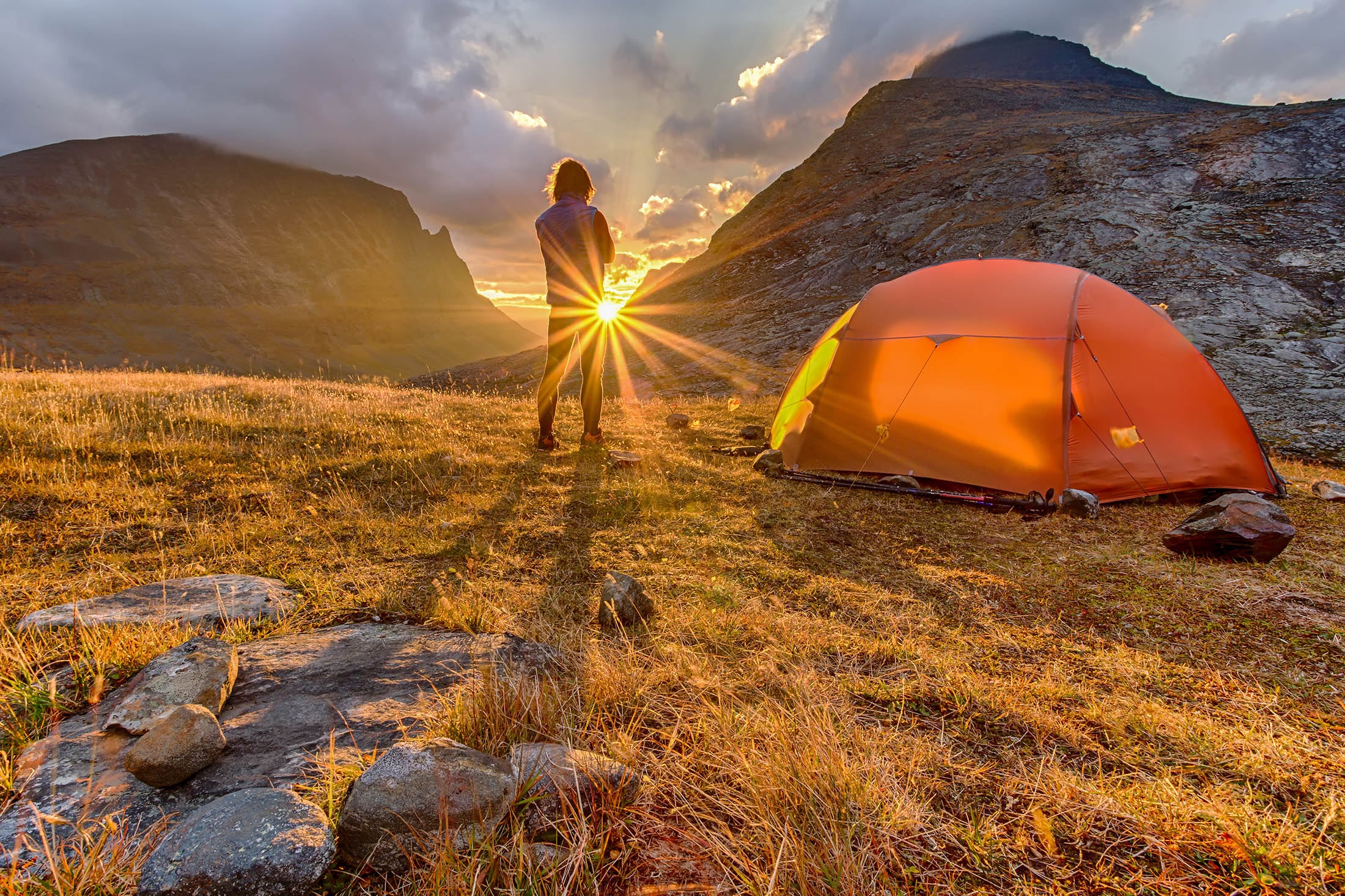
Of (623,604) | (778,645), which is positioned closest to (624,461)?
(623,604)

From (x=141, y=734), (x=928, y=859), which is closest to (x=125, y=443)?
(x=141, y=734)

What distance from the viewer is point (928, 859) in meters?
1.52

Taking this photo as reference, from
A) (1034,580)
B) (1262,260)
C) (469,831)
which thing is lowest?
(1034,580)

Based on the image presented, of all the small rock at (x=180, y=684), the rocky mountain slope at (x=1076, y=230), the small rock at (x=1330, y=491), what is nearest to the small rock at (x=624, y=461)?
the small rock at (x=180, y=684)

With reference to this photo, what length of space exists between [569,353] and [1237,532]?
706 centimetres

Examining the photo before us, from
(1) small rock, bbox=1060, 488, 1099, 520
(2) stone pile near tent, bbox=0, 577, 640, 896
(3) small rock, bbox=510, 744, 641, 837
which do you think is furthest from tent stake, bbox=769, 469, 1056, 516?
(3) small rock, bbox=510, 744, 641, 837

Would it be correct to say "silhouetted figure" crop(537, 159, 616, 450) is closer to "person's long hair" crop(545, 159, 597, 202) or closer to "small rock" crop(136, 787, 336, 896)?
"person's long hair" crop(545, 159, 597, 202)

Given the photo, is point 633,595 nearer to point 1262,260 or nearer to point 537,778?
point 537,778

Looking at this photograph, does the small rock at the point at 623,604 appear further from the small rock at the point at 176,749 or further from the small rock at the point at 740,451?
the small rock at the point at 740,451

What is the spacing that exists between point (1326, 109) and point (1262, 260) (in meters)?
13.3

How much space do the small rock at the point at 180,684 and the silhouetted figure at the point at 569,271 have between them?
527 centimetres

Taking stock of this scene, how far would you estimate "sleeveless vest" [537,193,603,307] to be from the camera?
7199 millimetres

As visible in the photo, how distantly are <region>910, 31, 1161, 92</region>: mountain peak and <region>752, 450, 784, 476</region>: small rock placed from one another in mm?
71186

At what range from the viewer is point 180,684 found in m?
1.98
